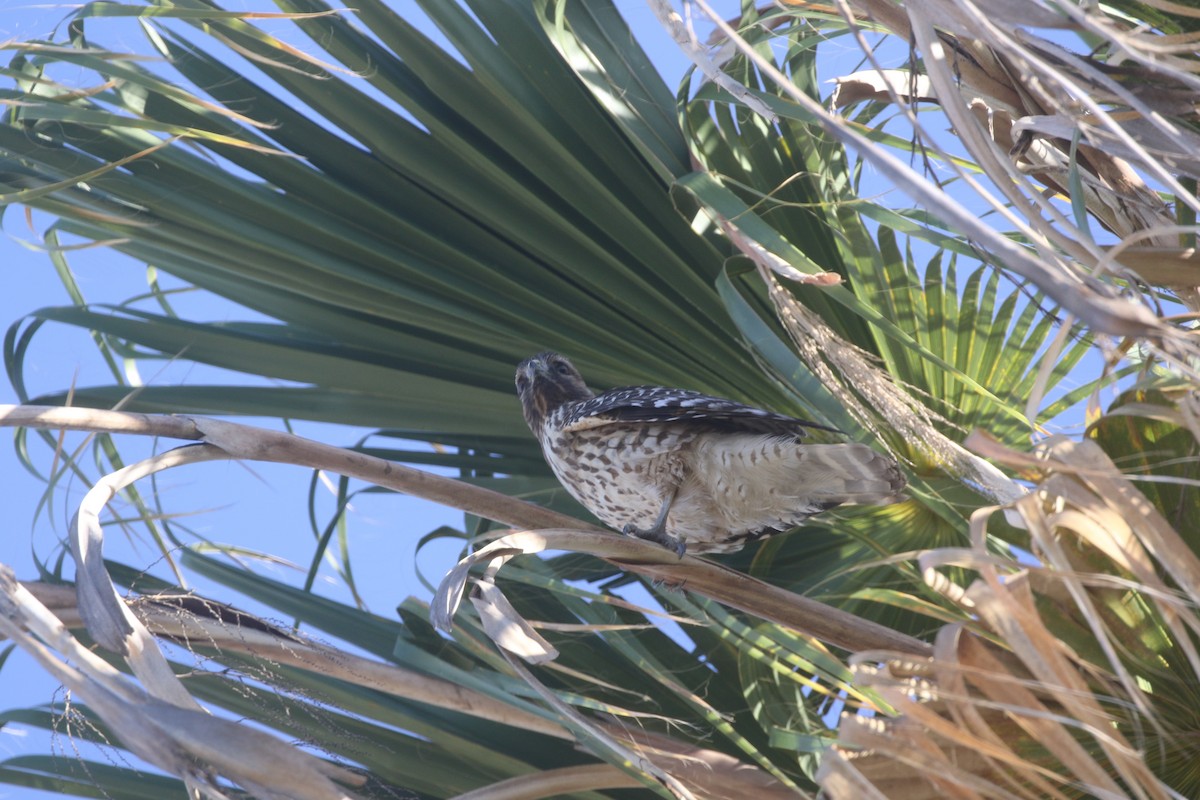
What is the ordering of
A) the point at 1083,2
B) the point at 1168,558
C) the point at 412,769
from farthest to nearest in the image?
the point at 412,769
the point at 1083,2
the point at 1168,558

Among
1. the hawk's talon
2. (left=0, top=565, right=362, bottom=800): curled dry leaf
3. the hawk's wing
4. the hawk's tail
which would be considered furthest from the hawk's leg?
(left=0, top=565, right=362, bottom=800): curled dry leaf

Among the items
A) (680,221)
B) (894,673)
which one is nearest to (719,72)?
(894,673)

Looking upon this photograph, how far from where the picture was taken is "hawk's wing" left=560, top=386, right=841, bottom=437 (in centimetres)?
240

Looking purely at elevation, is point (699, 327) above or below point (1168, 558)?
above

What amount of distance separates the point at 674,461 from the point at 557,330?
1.30 feet

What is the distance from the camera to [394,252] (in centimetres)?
264

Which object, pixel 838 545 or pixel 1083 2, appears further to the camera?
pixel 838 545

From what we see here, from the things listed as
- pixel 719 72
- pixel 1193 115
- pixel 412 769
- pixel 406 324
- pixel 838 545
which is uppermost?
pixel 406 324

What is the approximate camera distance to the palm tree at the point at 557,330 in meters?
1.76

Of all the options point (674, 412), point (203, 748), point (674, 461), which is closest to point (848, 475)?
point (674, 412)

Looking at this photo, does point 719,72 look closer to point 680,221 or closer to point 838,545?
point 680,221

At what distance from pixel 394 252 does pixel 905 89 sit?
3.79 feet

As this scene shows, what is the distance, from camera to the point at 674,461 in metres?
2.78

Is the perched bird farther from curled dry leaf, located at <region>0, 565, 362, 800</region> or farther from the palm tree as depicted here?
curled dry leaf, located at <region>0, 565, 362, 800</region>
